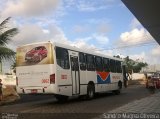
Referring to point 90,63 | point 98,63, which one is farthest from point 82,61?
point 98,63

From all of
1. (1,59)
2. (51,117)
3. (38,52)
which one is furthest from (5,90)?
(51,117)

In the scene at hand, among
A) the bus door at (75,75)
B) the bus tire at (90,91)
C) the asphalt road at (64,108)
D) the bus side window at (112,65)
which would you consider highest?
the bus side window at (112,65)

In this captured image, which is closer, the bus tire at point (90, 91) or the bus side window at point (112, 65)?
the bus tire at point (90, 91)

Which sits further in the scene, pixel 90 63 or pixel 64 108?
pixel 90 63

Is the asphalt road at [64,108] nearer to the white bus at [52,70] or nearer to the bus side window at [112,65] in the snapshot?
the white bus at [52,70]

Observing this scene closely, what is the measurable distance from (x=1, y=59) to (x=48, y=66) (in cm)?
501

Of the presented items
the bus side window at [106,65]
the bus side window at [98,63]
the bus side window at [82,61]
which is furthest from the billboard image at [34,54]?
the bus side window at [106,65]

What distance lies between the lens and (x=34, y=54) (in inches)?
799

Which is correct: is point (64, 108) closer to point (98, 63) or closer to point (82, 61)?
point (82, 61)

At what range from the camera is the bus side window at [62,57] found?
20.1m

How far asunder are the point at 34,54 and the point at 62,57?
5.01ft

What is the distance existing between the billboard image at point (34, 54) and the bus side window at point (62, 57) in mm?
572

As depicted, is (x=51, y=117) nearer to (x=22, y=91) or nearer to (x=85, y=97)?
(x=22, y=91)

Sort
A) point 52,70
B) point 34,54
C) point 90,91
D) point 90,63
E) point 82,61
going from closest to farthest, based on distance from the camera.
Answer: point 52,70 → point 34,54 → point 82,61 → point 90,91 → point 90,63
